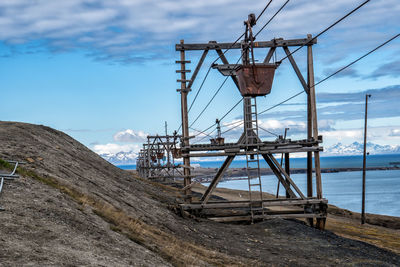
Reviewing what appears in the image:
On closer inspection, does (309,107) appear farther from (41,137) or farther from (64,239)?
(64,239)

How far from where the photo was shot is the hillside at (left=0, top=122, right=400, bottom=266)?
9.82 m

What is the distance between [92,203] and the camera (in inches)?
579

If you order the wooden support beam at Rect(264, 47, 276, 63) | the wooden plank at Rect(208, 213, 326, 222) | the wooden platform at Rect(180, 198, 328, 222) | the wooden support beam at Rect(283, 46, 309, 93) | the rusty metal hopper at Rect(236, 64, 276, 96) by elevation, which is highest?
the wooden support beam at Rect(264, 47, 276, 63)

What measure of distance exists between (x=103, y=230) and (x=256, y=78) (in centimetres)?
825

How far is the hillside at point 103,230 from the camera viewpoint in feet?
32.2

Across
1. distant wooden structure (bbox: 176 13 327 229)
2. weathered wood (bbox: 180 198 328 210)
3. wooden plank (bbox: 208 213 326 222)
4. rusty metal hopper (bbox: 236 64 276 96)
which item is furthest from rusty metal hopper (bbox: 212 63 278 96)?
wooden plank (bbox: 208 213 326 222)

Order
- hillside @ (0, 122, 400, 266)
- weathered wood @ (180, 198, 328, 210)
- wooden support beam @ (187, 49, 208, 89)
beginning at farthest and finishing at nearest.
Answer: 1. wooden support beam @ (187, 49, 208, 89)
2. weathered wood @ (180, 198, 328, 210)
3. hillside @ (0, 122, 400, 266)

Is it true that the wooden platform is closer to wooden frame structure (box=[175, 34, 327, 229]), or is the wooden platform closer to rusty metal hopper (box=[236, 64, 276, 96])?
wooden frame structure (box=[175, 34, 327, 229])

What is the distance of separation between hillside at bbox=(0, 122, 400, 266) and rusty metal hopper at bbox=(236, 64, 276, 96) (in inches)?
202

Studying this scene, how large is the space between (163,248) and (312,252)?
6.18m

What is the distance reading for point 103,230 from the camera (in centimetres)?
1192

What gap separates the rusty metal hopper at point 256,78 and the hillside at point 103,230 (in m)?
5.14

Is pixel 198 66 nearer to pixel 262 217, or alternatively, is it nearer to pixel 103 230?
pixel 262 217

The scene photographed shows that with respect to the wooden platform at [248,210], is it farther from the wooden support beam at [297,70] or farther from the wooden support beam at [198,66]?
the wooden support beam at [198,66]
